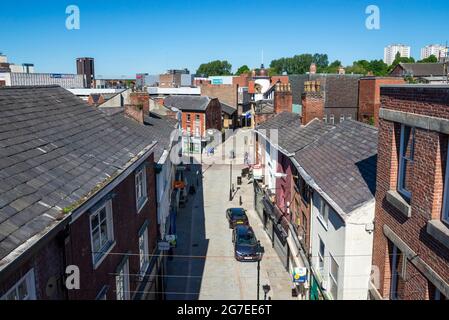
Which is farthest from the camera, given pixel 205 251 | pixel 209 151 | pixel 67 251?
pixel 209 151

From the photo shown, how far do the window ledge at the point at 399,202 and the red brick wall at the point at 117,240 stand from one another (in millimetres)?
7413

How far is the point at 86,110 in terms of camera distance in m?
15.5

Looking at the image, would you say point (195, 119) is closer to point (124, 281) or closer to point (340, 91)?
point (340, 91)

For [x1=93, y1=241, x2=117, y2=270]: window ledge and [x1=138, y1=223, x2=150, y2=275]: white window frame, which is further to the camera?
[x1=138, y1=223, x2=150, y2=275]: white window frame

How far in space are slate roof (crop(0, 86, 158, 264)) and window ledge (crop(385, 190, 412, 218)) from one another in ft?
23.4

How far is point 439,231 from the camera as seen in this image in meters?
7.54

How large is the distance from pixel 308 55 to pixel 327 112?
143 meters

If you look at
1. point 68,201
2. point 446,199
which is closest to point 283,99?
point 446,199

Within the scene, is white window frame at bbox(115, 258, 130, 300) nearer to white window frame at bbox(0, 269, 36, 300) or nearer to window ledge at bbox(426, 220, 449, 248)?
white window frame at bbox(0, 269, 36, 300)

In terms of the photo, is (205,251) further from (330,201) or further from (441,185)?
(441,185)

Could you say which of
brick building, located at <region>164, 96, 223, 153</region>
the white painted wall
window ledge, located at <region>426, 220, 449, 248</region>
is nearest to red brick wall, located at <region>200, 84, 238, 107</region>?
brick building, located at <region>164, 96, 223, 153</region>

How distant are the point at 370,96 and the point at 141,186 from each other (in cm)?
3402

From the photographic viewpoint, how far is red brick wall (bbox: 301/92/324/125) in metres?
24.8
